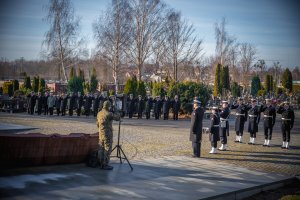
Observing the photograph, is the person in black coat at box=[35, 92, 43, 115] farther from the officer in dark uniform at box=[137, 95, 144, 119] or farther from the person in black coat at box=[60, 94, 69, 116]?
the officer in dark uniform at box=[137, 95, 144, 119]

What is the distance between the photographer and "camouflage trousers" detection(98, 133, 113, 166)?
9383 millimetres

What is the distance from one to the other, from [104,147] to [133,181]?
4.70 feet

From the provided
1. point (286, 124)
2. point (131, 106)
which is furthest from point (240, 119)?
point (131, 106)

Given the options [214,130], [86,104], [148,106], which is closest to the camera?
[214,130]

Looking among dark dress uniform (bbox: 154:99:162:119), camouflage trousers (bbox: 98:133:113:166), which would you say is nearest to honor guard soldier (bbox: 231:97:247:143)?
camouflage trousers (bbox: 98:133:113:166)

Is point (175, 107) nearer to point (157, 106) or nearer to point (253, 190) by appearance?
point (157, 106)

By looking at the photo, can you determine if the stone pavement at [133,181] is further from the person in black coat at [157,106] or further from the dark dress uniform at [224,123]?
the person in black coat at [157,106]

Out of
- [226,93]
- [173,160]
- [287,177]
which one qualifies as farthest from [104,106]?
[226,93]

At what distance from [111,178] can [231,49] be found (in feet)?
178

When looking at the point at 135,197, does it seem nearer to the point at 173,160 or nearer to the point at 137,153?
the point at 173,160

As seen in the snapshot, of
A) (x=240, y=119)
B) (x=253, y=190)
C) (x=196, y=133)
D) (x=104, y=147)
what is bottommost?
(x=253, y=190)

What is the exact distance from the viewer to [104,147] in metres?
9.39

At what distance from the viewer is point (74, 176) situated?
8.45 meters

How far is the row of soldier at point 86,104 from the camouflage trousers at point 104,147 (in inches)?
602
